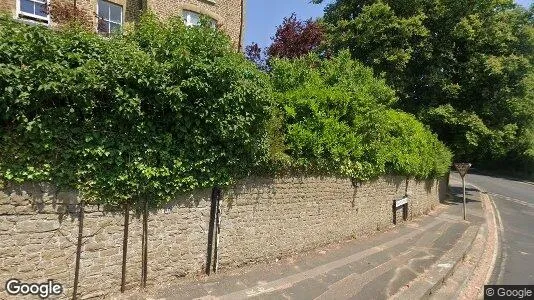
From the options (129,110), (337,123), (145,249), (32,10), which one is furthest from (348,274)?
(32,10)

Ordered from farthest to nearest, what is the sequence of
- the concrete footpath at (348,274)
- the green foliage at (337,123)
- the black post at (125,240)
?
1. the green foliage at (337,123)
2. the concrete footpath at (348,274)
3. the black post at (125,240)

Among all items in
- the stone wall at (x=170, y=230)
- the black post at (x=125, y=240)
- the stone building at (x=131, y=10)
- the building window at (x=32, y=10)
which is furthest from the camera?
the building window at (x=32, y=10)

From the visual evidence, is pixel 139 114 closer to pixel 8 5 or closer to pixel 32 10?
pixel 8 5

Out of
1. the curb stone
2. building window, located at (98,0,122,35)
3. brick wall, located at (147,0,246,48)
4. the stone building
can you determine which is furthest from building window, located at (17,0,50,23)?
the curb stone

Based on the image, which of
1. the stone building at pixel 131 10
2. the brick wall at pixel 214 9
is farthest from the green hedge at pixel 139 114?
the brick wall at pixel 214 9

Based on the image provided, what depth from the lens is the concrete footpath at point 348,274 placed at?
6434 millimetres

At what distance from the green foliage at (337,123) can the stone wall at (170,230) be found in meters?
0.64

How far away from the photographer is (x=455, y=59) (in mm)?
21109

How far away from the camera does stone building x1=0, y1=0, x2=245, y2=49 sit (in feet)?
33.8

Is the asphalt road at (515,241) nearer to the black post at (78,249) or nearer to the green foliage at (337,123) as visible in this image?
the green foliage at (337,123)

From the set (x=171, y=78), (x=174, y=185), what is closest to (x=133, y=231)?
(x=174, y=185)

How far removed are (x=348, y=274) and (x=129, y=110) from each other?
18.1 feet

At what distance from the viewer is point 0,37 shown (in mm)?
4613

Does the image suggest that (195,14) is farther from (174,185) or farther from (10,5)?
(174,185)
